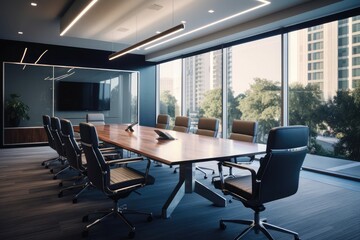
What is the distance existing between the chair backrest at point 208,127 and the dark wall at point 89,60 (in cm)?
522

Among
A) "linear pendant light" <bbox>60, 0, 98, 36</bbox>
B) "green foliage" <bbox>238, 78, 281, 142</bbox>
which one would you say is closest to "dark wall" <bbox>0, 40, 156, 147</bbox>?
"linear pendant light" <bbox>60, 0, 98, 36</bbox>

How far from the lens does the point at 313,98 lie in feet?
16.8

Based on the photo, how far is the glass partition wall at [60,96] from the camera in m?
7.62

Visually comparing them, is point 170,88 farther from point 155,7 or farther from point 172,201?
point 172,201

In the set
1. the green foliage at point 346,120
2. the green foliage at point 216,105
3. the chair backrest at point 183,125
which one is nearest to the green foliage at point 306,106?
the green foliage at point 346,120

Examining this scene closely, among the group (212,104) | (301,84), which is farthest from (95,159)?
(212,104)

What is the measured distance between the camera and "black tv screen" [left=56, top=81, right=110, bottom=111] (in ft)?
27.2

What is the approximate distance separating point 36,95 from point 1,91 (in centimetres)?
84

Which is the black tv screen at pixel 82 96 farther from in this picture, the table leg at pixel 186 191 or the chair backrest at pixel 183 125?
the table leg at pixel 186 191

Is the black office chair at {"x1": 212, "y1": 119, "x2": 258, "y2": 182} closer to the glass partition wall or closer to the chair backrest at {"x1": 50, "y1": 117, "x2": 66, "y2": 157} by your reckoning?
the chair backrest at {"x1": 50, "y1": 117, "x2": 66, "y2": 157}

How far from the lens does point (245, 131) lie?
12.7 ft

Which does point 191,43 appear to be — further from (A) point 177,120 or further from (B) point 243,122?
(B) point 243,122

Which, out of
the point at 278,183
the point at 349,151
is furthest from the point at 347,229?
the point at 349,151

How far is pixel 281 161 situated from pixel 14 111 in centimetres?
741
